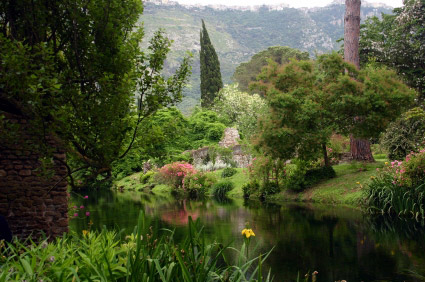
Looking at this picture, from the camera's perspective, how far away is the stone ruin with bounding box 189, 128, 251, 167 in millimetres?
24836

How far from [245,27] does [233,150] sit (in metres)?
89.2

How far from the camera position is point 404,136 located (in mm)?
15812

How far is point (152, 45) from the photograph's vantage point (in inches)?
223

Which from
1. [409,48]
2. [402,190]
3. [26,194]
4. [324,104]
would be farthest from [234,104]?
[26,194]

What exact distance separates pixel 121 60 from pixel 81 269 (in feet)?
9.38

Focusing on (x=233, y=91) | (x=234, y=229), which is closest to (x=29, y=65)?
(x=234, y=229)

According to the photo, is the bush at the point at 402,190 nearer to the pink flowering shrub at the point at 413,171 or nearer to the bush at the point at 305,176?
the pink flowering shrub at the point at 413,171

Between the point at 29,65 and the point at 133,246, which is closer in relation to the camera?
the point at 133,246

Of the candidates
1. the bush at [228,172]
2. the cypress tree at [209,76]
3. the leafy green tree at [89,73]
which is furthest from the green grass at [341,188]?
the cypress tree at [209,76]

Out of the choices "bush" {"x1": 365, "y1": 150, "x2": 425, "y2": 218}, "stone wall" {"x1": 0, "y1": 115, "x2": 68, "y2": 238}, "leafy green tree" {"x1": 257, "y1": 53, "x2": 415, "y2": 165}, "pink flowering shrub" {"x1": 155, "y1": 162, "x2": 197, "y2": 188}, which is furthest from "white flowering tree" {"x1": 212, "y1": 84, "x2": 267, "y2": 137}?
"stone wall" {"x1": 0, "y1": 115, "x2": 68, "y2": 238}

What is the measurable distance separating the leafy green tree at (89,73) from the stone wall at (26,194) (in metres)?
1.05

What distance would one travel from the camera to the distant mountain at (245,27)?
319ft

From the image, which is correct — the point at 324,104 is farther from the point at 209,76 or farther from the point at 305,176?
the point at 209,76

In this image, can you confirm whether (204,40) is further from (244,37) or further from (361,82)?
(244,37)
